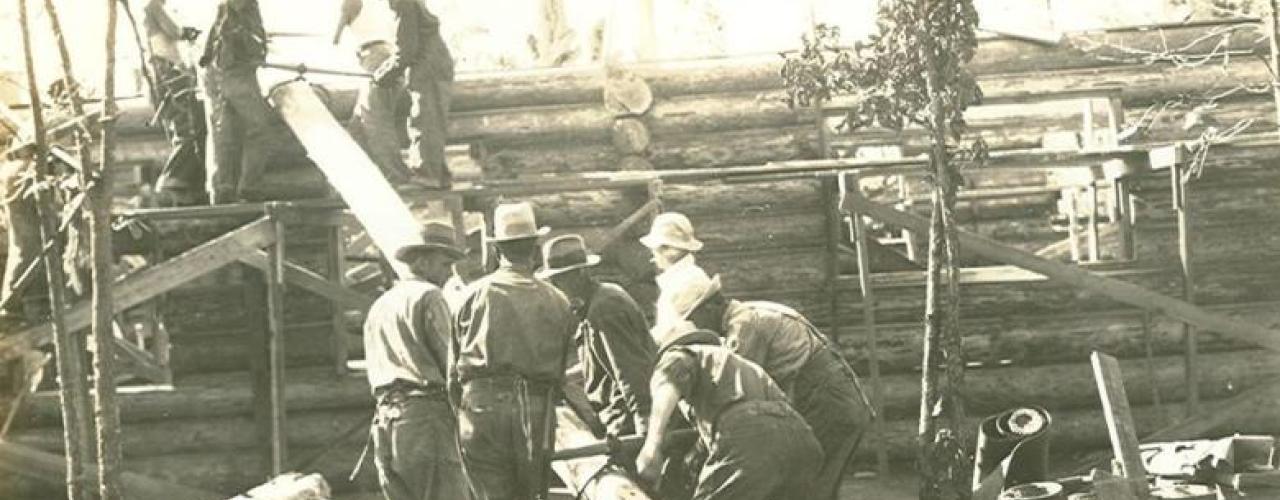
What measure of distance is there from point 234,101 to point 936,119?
20.6ft

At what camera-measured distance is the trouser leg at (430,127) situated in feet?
54.0

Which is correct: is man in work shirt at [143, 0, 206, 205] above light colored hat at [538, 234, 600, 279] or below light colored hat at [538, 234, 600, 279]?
above

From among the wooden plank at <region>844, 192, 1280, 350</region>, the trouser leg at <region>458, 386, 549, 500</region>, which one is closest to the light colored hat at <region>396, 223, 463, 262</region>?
the trouser leg at <region>458, 386, 549, 500</region>

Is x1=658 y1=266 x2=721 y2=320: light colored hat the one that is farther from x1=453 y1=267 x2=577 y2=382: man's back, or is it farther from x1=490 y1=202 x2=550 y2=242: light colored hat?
x1=490 y1=202 x2=550 y2=242: light colored hat

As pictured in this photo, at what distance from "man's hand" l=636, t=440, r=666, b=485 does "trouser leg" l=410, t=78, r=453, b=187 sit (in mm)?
7711

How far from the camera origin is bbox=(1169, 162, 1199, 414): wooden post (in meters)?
16.5

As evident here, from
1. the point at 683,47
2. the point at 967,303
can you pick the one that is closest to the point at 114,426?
the point at 967,303

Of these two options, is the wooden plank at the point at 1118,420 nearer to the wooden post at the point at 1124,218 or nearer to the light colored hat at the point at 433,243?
the light colored hat at the point at 433,243

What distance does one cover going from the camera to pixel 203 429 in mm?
16109

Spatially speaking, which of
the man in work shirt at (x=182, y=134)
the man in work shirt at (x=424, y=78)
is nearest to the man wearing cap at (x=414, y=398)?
the man in work shirt at (x=424, y=78)

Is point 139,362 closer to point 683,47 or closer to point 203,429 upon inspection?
point 203,429

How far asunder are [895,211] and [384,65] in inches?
191

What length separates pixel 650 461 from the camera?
8.95 meters

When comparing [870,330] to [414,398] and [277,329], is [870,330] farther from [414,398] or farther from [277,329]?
[414,398]
